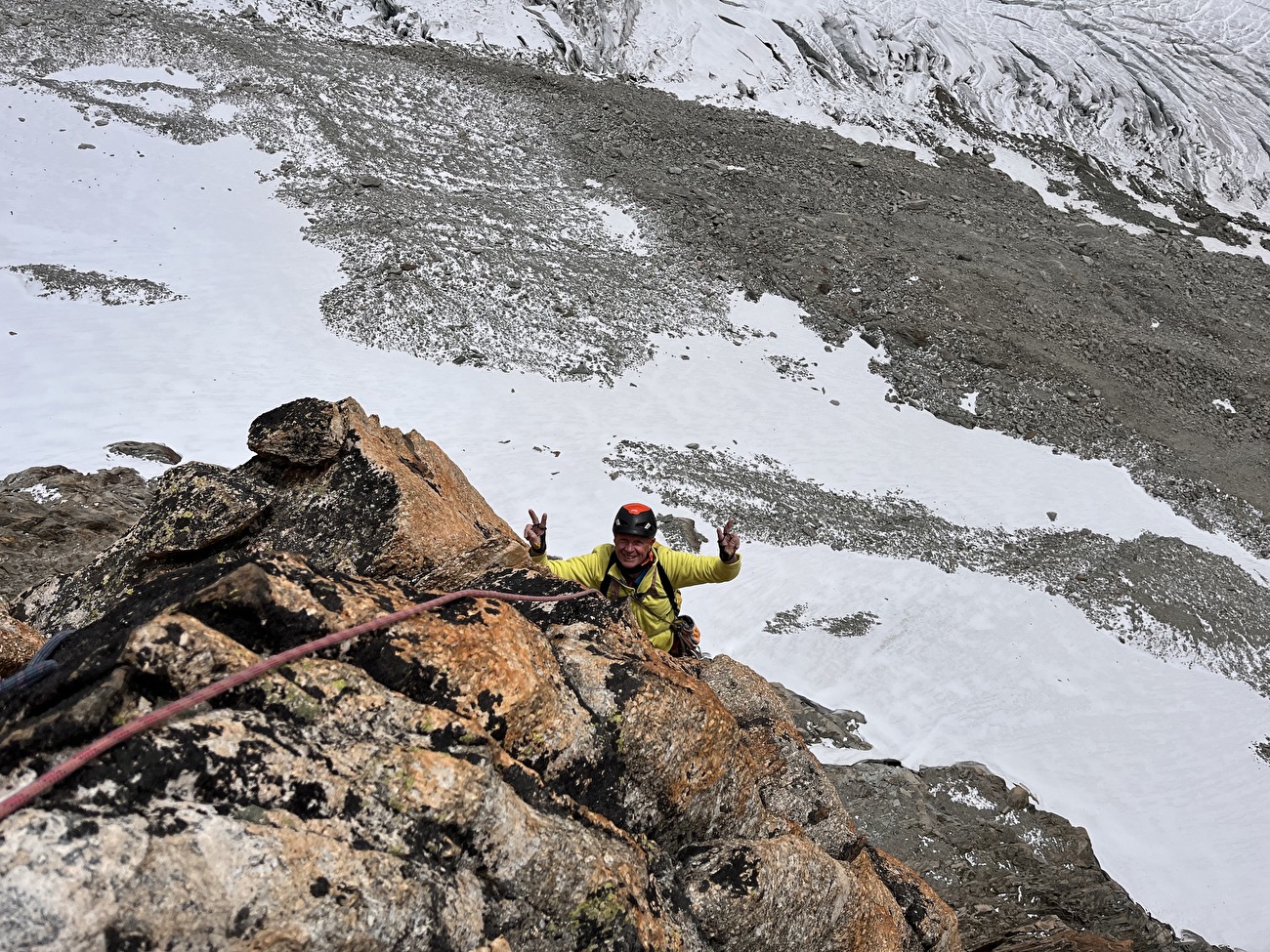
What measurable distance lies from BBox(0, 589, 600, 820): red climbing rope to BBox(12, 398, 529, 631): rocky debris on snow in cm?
187

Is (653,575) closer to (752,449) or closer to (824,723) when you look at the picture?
(824,723)

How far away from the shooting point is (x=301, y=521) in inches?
285

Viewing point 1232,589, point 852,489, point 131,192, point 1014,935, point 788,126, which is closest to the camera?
point 1014,935

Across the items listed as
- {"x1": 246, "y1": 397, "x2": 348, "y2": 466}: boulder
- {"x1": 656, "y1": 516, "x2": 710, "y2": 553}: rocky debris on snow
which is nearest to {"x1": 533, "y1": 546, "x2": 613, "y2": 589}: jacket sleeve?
→ {"x1": 246, "y1": 397, "x2": 348, "y2": 466}: boulder

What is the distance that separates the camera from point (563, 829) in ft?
15.1

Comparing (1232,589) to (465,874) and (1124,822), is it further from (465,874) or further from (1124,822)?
(465,874)

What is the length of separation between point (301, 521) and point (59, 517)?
7059mm

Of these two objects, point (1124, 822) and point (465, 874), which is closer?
point (465, 874)

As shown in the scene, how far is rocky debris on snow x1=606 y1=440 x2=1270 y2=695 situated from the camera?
19.5 metres

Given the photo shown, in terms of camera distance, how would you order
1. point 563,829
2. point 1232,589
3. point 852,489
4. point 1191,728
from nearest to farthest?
point 563,829, point 1191,728, point 1232,589, point 852,489

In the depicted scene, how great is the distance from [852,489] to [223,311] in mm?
19073

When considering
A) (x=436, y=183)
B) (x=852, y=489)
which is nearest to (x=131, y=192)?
(x=436, y=183)

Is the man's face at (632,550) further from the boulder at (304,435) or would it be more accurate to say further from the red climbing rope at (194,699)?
the boulder at (304,435)

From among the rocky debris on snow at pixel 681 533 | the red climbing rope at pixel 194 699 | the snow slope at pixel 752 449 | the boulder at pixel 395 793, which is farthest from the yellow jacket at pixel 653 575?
the rocky debris on snow at pixel 681 533
